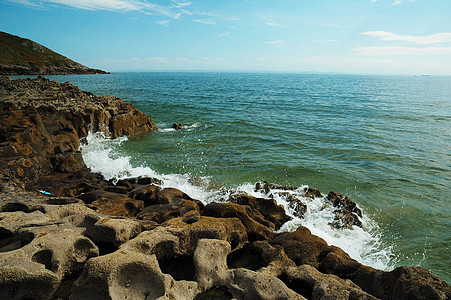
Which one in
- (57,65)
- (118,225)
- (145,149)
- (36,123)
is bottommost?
(145,149)

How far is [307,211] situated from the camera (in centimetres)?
1208

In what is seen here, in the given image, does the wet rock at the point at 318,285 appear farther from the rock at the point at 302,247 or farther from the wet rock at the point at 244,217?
the wet rock at the point at 244,217

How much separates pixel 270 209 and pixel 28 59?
15022 cm

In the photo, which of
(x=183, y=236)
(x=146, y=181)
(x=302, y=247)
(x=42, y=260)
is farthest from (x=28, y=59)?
(x=302, y=247)

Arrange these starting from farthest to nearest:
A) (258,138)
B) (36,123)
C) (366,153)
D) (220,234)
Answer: (258,138) → (366,153) → (36,123) → (220,234)

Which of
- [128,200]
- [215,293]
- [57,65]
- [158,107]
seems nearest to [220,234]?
[215,293]

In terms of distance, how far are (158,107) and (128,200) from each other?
33780 mm

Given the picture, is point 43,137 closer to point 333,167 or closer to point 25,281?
point 25,281

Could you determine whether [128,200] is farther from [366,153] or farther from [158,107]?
[158,107]

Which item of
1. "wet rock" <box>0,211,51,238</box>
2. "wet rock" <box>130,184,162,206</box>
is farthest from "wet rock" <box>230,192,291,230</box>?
"wet rock" <box>0,211,51,238</box>

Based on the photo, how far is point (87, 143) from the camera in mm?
21234

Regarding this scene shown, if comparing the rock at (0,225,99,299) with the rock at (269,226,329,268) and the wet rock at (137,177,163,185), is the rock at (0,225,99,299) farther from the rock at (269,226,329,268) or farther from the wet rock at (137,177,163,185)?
the wet rock at (137,177,163,185)

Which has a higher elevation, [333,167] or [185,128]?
[185,128]

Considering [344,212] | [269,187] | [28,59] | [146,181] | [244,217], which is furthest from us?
[28,59]
